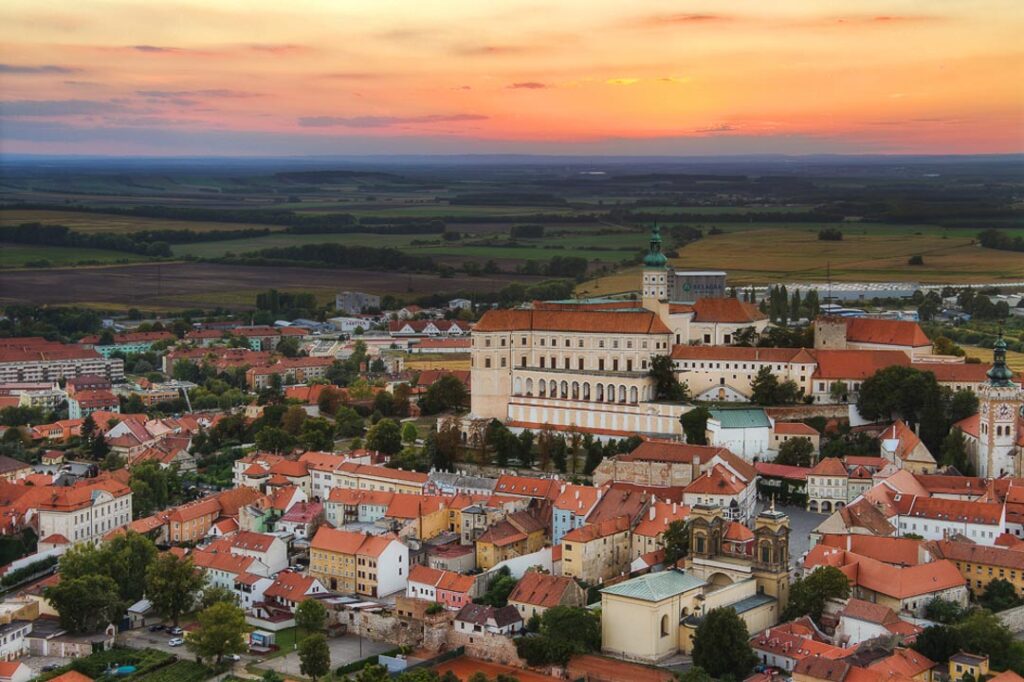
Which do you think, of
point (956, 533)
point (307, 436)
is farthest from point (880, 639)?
point (307, 436)

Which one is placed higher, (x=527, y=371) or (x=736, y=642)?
(x=527, y=371)

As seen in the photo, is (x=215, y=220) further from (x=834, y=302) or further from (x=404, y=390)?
(x=404, y=390)

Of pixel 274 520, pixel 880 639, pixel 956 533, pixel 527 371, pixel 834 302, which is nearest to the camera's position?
pixel 880 639

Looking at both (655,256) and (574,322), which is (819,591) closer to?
(574,322)

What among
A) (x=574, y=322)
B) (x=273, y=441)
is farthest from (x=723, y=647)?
(x=273, y=441)

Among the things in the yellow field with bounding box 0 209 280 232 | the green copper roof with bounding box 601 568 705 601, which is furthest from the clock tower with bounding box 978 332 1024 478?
the yellow field with bounding box 0 209 280 232

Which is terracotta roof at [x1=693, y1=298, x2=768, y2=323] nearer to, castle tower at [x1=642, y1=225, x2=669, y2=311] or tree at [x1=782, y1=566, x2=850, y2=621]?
castle tower at [x1=642, y1=225, x2=669, y2=311]

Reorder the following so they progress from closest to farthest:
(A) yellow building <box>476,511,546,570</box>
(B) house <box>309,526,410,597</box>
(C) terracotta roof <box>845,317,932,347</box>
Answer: (B) house <box>309,526,410,597</box>
(A) yellow building <box>476,511,546,570</box>
(C) terracotta roof <box>845,317,932,347</box>
